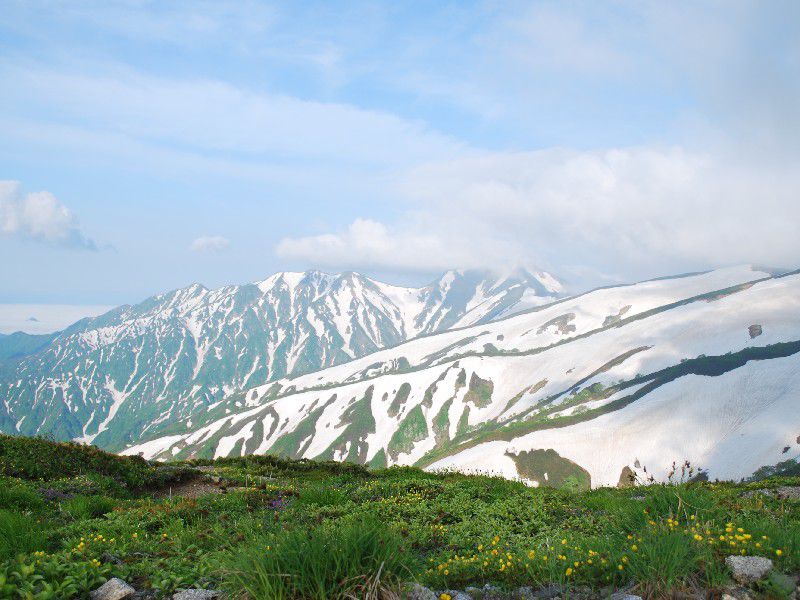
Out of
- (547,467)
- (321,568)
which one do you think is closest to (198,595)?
(321,568)

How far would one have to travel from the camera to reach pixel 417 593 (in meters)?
6.04

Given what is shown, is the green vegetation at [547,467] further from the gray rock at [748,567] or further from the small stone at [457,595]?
the small stone at [457,595]

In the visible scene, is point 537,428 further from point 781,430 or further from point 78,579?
point 78,579

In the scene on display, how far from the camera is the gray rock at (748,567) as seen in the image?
602 cm

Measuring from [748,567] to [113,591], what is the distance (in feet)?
25.9

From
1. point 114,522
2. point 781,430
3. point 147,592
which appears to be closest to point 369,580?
point 147,592

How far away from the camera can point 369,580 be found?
576 centimetres

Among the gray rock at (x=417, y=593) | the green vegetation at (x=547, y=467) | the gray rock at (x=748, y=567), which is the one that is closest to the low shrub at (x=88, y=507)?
the gray rock at (x=417, y=593)

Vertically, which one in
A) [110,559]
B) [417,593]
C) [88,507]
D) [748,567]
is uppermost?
[110,559]

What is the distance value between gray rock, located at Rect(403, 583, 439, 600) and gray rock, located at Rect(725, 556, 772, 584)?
3640 millimetres

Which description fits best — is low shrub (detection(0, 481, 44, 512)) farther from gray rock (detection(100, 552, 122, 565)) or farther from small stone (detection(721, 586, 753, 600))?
small stone (detection(721, 586, 753, 600))

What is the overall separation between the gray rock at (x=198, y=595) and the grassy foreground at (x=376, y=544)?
8.3 inches

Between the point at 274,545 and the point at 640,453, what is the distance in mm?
156977

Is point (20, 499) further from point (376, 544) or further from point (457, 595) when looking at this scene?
point (457, 595)
